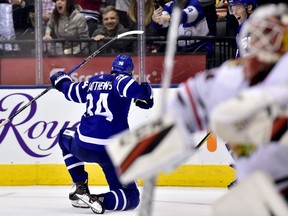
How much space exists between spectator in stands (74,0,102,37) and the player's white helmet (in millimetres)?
5493

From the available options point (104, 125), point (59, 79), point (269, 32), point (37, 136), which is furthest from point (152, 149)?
point (37, 136)

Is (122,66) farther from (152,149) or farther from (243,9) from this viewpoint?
(152,149)

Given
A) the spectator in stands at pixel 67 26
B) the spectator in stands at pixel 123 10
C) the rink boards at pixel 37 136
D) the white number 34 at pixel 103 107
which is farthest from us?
the spectator in stands at pixel 67 26

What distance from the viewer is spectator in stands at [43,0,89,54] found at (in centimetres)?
880

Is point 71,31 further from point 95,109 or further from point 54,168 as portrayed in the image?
point 95,109

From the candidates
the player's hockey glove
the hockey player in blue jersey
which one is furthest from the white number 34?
the player's hockey glove

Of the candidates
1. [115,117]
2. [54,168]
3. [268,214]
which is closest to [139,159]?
[268,214]

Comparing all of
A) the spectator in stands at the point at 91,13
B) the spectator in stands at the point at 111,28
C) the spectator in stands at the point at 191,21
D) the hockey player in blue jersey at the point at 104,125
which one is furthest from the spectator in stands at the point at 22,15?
the hockey player in blue jersey at the point at 104,125

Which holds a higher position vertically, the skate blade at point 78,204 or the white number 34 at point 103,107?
the white number 34 at point 103,107

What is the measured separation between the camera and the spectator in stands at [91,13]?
882 centimetres

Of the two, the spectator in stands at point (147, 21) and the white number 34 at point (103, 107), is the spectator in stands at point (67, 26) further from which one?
the white number 34 at point (103, 107)

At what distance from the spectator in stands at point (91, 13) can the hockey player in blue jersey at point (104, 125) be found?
62.6 inches

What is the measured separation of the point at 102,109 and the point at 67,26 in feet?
6.19

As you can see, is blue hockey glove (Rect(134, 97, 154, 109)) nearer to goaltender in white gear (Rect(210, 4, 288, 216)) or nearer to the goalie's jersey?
the goalie's jersey
